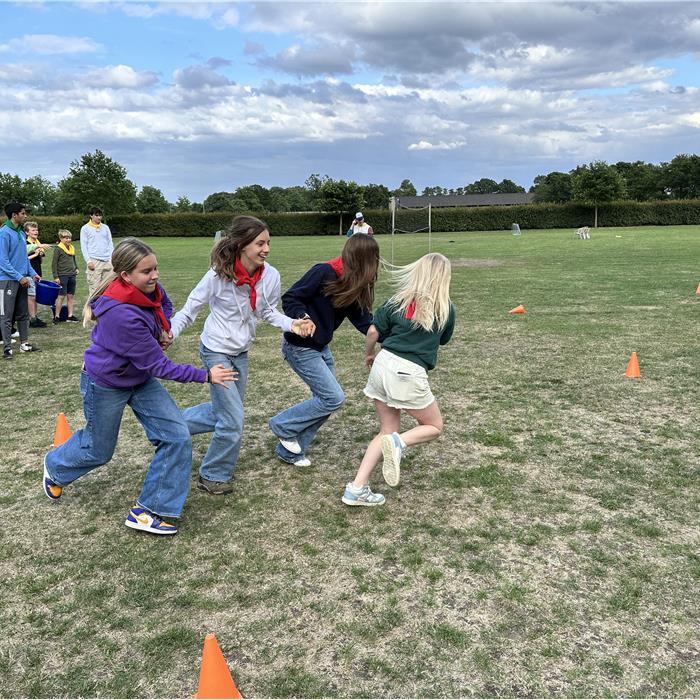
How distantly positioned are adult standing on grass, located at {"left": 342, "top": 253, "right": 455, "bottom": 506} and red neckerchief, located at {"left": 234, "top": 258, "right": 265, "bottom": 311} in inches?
34.3

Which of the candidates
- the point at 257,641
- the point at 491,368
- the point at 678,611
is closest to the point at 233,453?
the point at 257,641

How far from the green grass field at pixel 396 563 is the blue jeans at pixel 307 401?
267 millimetres

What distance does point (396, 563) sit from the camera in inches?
141

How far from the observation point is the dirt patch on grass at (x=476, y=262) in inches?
864

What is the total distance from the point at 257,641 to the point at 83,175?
243 feet

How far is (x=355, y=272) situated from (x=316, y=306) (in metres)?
0.40

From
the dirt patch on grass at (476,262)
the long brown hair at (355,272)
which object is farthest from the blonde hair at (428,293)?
the dirt patch on grass at (476,262)

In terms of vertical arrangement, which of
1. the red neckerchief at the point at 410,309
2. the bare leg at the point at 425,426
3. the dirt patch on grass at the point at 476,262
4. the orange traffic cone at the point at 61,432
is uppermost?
the dirt patch on grass at the point at 476,262

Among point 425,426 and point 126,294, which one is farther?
point 425,426

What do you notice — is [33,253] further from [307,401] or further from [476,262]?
[476,262]

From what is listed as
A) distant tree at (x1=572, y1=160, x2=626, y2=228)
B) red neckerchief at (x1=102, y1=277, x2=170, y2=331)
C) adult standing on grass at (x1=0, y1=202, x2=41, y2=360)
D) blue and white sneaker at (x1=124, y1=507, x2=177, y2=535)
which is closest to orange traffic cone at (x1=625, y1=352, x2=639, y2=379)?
blue and white sneaker at (x1=124, y1=507, x2=177, y2=535)

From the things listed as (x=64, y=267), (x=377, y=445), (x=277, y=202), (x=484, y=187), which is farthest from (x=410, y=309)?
(x=484, y=187)

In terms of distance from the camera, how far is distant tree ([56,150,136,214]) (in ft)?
215

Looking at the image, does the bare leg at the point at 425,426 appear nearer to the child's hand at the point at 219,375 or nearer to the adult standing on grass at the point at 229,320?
the adult standing on grass at the point at 229,320
